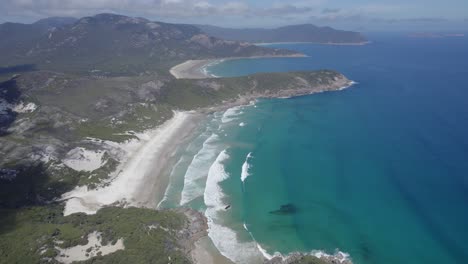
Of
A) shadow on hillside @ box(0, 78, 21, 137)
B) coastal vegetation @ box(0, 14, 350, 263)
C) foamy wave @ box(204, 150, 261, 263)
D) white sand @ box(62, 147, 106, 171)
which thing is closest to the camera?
coastal vegetation @ box(0, 14, 350, 263)

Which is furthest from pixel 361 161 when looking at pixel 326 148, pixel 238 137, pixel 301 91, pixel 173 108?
pixel 301 91

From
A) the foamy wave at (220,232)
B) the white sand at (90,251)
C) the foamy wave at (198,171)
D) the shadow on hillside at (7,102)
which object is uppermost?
the shadow on hillside at (7,102)

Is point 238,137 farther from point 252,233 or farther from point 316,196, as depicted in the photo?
point 252,233

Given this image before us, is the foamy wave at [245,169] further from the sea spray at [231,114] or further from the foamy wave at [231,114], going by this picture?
the foamy wave at [231,114]

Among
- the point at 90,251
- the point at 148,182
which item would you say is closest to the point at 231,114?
the point at 148,182

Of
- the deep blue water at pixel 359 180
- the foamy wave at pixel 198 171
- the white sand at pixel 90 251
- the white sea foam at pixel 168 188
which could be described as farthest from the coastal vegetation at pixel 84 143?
the deep blue water at pixel 359 180

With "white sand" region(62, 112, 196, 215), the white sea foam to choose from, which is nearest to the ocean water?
the white sea foam

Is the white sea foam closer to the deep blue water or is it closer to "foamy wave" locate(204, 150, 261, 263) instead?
"foamy wave" locate(204, 150, 261, 263)
